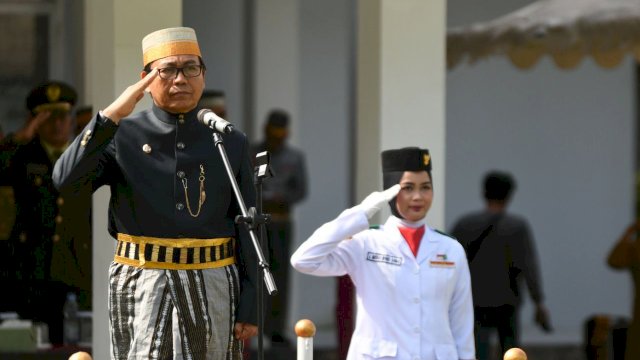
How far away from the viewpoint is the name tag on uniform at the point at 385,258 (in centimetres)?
689

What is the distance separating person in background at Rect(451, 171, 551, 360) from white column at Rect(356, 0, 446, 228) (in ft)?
3.81

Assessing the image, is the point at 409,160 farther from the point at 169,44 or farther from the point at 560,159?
the point at 560,159

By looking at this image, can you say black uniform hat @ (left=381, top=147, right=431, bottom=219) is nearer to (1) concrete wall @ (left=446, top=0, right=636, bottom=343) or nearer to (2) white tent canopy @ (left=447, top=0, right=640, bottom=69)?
(2) white tent canopy @ (left=447, top=0, right=640, bottom=69)

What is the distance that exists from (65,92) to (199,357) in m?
4.71

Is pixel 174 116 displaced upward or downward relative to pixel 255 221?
upward

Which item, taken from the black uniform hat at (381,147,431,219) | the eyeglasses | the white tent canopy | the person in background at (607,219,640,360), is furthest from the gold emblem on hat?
the eyeglasses

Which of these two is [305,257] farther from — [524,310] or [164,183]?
[524,310]

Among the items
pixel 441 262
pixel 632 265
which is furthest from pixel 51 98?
pixel 441 262

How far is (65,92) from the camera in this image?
1052 centimetres

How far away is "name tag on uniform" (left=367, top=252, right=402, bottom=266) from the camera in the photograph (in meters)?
6.89

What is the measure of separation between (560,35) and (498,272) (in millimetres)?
1449

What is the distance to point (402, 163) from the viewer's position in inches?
276

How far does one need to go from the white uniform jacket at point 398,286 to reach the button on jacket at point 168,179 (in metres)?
0.74

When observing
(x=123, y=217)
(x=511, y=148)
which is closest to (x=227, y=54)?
(x=511, y=148)
